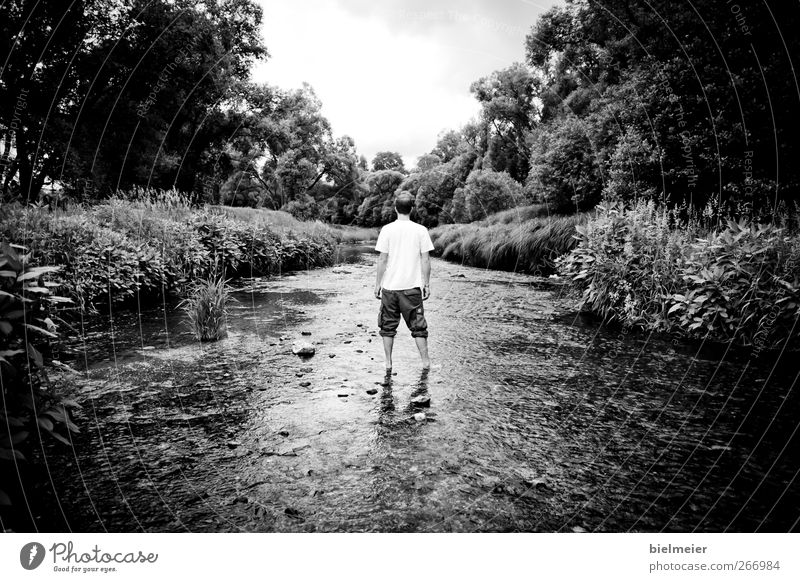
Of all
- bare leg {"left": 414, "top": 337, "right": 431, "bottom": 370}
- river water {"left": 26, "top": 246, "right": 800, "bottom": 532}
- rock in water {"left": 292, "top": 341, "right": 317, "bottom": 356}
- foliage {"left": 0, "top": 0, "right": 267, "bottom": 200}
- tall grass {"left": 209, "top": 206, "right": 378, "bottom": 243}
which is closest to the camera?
river water {"left": 26, "top": 246, "right": 800, "bottom": 532}

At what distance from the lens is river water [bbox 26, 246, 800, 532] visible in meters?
3.07

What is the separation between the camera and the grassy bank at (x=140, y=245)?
9195 millimetres

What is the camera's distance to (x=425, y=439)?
422 cm

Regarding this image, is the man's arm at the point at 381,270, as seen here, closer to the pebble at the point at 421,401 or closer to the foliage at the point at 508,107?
the pebble at the point at 421,401

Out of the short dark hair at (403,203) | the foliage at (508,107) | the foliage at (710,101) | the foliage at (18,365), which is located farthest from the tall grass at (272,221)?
the foliage at (18,365)

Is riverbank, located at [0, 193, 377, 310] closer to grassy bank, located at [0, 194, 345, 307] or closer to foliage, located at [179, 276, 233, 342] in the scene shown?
grassy bank, located at [0, 194, 345, 307]

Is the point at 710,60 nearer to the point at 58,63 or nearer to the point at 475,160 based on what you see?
the point at 475,160

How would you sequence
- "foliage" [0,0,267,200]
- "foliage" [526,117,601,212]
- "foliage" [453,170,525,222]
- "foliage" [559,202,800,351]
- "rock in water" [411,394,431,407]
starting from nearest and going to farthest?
"rock in water" [411,394,431,407] < "foliage" [559,202,800,351] < "foliage" [0,0,267,200] < "foliage" [526,117,601,212] < "foliage" [453,170,525,222]

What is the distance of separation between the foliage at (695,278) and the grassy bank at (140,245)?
367 inches

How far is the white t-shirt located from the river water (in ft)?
4.63

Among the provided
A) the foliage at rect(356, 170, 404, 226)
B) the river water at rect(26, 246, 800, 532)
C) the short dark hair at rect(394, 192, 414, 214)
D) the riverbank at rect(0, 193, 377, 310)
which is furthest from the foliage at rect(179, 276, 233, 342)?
the foliage at rect(356, 170, 404, 226)

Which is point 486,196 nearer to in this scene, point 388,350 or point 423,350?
point 423,350

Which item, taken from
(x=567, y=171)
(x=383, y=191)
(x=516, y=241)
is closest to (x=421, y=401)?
(x=516, y=241)
